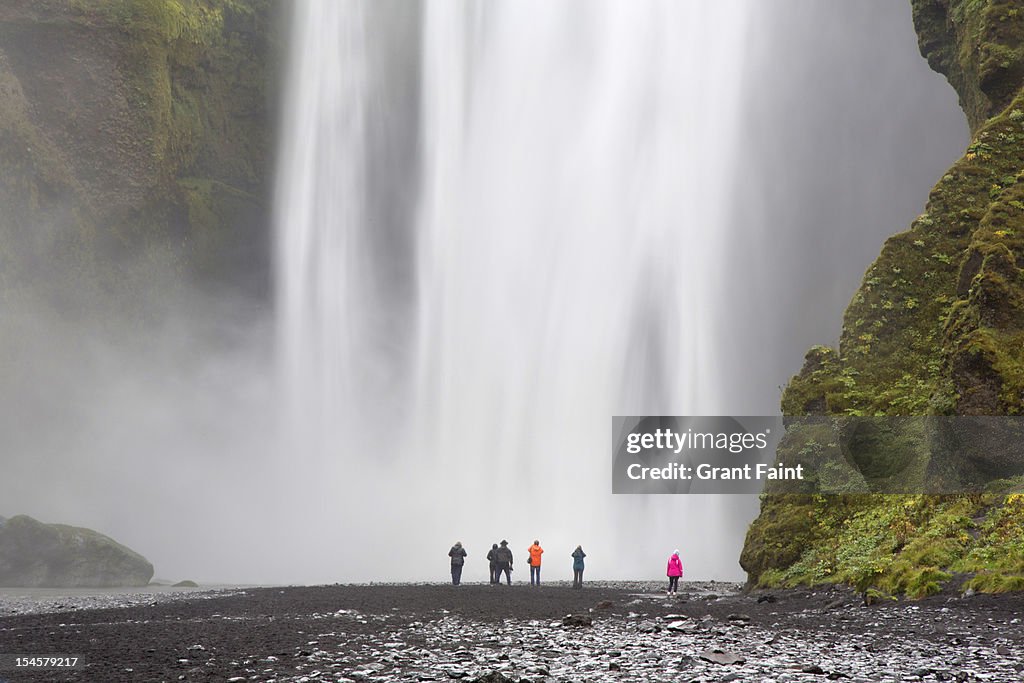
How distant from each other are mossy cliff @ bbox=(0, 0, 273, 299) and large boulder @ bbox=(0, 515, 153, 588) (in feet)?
72.9

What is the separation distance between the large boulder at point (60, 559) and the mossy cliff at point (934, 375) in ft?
89.2

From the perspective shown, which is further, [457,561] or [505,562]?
[505,562]

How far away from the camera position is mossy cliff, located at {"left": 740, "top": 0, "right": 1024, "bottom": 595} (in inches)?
724

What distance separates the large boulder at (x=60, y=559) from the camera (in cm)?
3675

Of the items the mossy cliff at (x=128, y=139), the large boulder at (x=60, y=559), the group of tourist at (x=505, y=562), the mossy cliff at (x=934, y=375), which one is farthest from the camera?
the mossy cliff at (x=128, y=139)

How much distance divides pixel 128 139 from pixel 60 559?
30.4 m

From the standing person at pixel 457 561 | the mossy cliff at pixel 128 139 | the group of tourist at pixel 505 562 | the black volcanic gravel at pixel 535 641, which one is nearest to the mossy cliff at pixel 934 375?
the black volcanic gravel at pixel 535 641

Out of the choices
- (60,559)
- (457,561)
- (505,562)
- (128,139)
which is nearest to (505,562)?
(505,562)

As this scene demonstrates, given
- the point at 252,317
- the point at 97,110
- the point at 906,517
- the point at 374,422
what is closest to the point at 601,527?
the point at 374,422

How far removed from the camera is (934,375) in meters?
23.3

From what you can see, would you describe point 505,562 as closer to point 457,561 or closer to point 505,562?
point 505,562

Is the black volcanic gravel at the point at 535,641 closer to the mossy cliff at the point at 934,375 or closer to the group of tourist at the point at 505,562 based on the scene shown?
the mossy cliff at the point at 934,375

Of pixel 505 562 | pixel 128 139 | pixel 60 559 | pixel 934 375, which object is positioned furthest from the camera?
pixel 128 139

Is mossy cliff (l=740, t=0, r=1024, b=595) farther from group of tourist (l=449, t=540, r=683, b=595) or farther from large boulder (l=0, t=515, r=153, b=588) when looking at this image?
large boulder (l=0, t=515, r=153, b=588)
